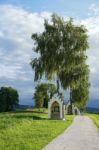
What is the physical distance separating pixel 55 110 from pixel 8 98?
55.1 m

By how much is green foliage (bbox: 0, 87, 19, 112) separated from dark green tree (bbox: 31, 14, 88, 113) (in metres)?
47.9

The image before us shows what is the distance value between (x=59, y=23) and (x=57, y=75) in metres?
8.52

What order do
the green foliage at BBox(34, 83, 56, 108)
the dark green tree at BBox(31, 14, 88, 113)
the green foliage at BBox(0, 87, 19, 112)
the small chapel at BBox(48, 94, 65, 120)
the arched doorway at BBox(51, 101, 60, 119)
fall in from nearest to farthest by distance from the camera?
the small chapel at BBox(48, 94, 65, 120) → the arched doorway at BBox(51, 101, 60, 119) → the dark green tree at BBox(31, 14, 88, 113) → the green foliage at BBox(34, 83, 56, 108) → the green foliage at BBox(0, 87, 19, 112)

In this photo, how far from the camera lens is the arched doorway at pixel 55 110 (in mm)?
55312

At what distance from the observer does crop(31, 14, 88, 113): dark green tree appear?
59688mm

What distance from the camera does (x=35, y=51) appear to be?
2452 inches

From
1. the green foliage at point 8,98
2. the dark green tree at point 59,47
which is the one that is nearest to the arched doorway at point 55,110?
the dark green tree at point 59,47

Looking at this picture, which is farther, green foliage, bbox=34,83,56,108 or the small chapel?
green foliage, bbox=34,83,56,108

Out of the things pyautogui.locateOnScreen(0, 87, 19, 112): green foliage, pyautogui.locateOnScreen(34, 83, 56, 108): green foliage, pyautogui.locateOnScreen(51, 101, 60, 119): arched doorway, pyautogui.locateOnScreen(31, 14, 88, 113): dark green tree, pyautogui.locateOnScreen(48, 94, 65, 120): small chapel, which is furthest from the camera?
pyautogui.locateOnScreen(0, 87, 19, 112): green foliage

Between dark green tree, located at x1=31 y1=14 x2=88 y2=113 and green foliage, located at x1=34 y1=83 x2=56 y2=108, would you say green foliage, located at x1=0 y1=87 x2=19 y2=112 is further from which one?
dark green tree, located at x1=31 y1=14 x2=88 y2=113

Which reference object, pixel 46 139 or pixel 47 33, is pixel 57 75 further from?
pixel 46 139

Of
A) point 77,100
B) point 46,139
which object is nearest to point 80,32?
point 77,100

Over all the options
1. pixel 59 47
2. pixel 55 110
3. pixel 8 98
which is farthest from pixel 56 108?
pixel 8 98

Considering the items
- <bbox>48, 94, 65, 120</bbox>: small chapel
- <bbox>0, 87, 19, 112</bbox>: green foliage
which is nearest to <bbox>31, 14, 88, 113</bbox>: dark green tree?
<bbox>48, 94, 65, 120</bbox>: small chapel
